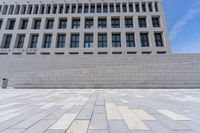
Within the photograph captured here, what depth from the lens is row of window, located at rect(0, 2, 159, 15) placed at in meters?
30.1

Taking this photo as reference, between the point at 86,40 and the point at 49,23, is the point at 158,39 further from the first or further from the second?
the point at 49,23

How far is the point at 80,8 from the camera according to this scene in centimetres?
3186

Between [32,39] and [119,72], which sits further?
[32,39]

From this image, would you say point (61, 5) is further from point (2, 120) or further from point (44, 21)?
point (2, 120)

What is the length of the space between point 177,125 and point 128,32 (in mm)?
28560

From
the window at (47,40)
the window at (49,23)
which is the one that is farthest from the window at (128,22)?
the window at (47,40)

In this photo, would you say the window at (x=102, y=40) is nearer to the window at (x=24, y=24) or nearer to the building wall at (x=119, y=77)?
the building wall at (x=119, y=77)

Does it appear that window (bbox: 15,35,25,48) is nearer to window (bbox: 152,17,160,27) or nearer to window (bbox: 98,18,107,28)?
window (bbox: 98,18,107,28)

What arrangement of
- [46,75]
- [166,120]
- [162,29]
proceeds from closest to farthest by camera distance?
[166,120] → [46,75] → [162,29]

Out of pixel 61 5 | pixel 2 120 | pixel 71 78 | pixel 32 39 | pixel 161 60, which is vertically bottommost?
pixel 2 120

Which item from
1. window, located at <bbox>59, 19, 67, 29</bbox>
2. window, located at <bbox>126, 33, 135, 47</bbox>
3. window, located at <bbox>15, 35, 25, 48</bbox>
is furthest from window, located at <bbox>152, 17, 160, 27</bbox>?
window, located at <bbox>15, 35, 25, 48</bbox>

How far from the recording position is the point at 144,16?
95.9 ft

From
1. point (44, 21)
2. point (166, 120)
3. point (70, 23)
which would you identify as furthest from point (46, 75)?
point (44, 21)

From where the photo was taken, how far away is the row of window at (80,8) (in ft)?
98.7
